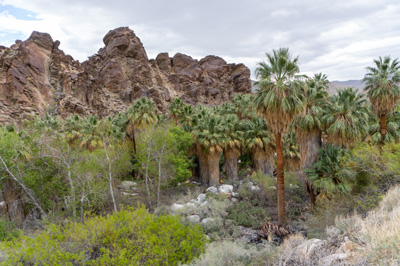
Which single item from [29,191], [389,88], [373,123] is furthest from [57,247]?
[373,123]

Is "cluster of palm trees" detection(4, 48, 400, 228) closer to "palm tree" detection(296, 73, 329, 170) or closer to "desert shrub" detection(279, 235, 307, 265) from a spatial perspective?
"palm tree" detection(296, 73, 329, 170)

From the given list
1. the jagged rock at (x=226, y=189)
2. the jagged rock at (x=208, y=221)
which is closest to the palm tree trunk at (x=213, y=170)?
the jagged rock at (x=226, y=189)

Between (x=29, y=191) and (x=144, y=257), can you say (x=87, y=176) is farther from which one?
(x=144, y=257)

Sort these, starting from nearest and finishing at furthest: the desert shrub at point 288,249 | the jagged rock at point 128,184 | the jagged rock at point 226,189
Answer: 1. the desert shrub at point 288,249
2. the jagged rock at point 226,189
3. the jagged rock at point 128,184

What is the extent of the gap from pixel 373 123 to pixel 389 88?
14.6 feet

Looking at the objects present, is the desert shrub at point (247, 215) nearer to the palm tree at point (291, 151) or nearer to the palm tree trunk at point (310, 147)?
the palm tree trunk at point (310, 147)

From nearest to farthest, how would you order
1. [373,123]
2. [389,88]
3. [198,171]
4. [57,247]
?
[57,247] < [389,88] < [373,123] < [198,171]

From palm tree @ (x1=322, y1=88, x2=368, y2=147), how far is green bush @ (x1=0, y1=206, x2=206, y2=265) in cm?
1243

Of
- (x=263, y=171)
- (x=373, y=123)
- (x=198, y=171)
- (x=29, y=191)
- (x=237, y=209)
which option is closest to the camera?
(x=29, y=191)

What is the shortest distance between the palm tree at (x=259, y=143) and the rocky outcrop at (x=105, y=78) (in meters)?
38.0

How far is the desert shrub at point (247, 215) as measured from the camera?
17484 mm

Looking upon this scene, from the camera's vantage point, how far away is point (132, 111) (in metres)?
29.2

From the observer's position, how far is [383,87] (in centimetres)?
1781

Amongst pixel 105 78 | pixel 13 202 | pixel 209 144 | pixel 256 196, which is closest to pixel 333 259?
pixel 256 196
